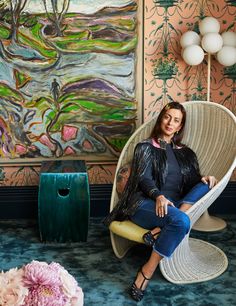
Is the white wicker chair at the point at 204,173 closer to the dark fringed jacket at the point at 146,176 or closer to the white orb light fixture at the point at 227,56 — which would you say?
the dark fringed jacket at the point at 146,176

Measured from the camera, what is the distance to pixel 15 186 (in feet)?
12.4

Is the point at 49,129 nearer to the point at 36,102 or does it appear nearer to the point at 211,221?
the point at 36,102

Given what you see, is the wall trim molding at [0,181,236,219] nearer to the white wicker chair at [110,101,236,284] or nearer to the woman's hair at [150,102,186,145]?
the white wicker chair at [110,101,236,284]

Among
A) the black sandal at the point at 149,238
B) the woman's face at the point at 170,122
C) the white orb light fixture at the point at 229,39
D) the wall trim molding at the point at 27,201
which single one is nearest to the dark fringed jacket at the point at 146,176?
the woman's face at the point at 170,122

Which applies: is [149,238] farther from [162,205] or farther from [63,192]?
[63,192]

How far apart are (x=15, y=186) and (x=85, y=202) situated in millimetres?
785

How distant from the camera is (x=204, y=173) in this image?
122 inches

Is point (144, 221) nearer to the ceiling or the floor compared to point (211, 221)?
nearer to the ceiling

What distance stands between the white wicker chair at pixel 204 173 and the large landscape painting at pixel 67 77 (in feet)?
1.78

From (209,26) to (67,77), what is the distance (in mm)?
1101

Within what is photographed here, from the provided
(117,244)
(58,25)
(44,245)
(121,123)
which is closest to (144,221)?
(117,244)

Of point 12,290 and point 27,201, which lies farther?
point 27,201

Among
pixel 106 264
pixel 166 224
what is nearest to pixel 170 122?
pixel 166 224

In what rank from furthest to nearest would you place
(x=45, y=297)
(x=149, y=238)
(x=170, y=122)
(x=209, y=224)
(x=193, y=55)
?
1. (x=209, y=224)
2. (x=193, y=55)
3. (x=170, y=122)
4. (x=149, y=238)
5. (x=45, y=297)
